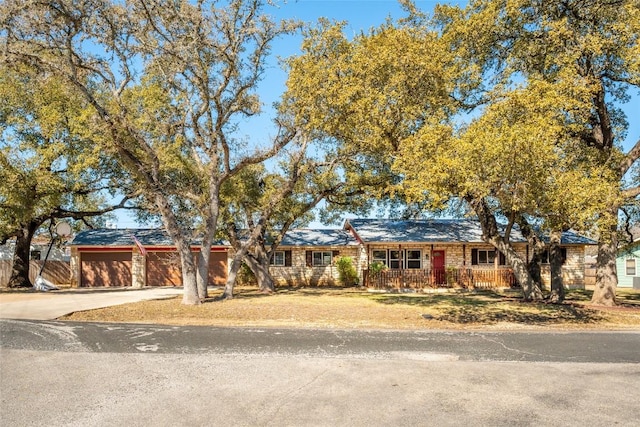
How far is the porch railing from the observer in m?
26.5

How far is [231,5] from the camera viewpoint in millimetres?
17078

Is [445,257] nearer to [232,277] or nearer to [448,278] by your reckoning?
[448,278]

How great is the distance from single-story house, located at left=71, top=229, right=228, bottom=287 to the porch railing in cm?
1002

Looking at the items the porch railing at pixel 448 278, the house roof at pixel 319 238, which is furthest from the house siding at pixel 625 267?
the house roof at pixel 319 238

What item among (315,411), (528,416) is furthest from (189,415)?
(528,416)

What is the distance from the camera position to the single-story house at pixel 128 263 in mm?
30062

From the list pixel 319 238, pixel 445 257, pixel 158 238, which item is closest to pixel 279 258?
pixel 319 238

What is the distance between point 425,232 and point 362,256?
393 cm

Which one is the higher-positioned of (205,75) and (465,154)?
(205,75)

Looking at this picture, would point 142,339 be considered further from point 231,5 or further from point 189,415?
point 231,5

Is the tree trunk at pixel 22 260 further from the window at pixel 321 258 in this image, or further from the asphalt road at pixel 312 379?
the asphalt road at pixel 312 379

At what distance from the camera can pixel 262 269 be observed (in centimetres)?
2467

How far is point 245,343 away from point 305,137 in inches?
443

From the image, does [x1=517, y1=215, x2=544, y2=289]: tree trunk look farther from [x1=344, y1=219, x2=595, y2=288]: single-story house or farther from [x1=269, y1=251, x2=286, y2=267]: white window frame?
[x1=269, y1=251, x2=286, y2=267]: white window frame
